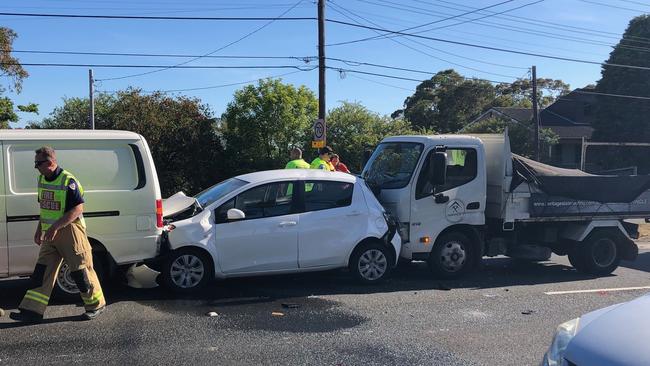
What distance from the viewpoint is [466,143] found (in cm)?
880

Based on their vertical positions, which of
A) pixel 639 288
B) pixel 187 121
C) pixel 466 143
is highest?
pixel 187 121

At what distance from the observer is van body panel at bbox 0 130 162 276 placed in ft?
21.0

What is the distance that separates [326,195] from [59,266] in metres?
3.41

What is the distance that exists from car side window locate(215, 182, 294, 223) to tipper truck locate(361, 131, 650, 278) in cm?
179

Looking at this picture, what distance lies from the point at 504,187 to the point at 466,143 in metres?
0.91

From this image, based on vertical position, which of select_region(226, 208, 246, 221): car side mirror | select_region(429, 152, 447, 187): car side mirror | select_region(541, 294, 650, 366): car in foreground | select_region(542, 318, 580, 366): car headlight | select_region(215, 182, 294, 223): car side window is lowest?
select_region(542, 318, 580, 366): car headlight

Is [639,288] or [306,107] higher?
[306,107]

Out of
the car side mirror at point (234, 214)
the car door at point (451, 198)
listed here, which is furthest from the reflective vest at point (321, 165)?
the car side mirror at point (234, 214)

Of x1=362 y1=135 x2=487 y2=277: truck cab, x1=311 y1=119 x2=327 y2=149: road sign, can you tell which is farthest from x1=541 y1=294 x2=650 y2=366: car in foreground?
x1=311 y1=119 x2=327 y2=149: road sign

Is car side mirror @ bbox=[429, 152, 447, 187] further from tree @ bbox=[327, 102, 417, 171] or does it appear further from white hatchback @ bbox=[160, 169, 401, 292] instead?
tree @ bbox=[327, 102, 417, 171]

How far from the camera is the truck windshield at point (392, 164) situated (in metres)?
8.62

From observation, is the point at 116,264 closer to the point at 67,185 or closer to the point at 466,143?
the point at 67,185

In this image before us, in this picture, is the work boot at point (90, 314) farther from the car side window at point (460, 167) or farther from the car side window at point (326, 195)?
the car side window at point (460, 167)

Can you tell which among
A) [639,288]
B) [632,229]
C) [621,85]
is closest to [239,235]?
[639,288]
